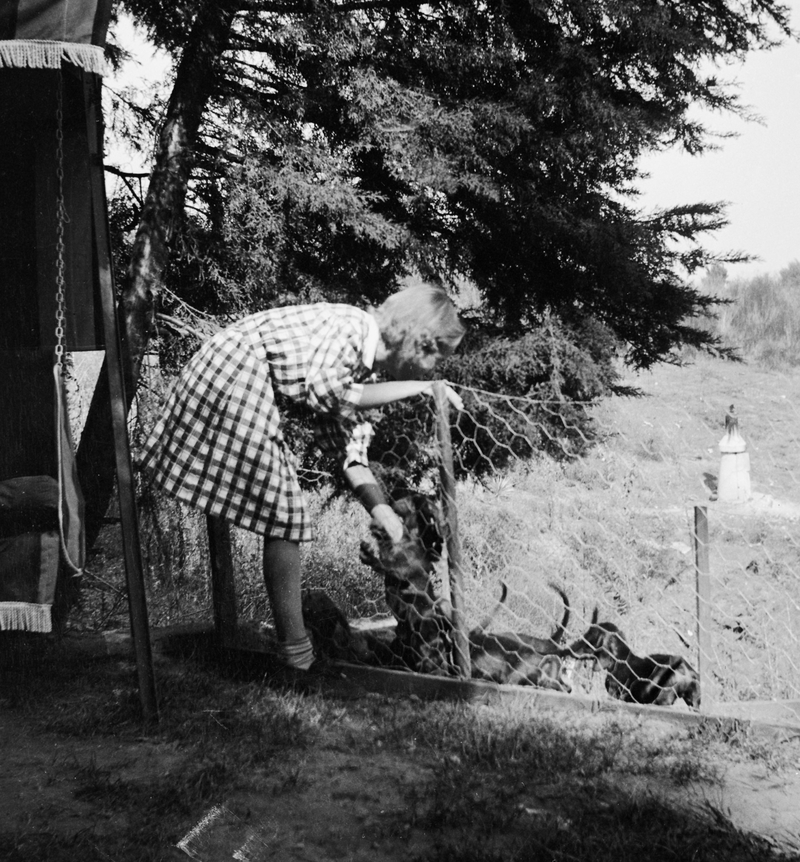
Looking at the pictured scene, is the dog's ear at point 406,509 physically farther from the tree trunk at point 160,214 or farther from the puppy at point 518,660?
the tree trunk at point 160,214

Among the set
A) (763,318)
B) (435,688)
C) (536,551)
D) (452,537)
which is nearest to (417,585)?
(452,537)

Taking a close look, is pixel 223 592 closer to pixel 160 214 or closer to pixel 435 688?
pixel 435 688

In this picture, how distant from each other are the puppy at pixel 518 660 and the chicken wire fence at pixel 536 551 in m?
0.14

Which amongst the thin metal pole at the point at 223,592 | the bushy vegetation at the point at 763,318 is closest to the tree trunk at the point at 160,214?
the thin metal pole at the point at 223,592

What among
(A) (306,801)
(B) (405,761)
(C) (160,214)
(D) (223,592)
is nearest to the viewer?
(A) (306,801)

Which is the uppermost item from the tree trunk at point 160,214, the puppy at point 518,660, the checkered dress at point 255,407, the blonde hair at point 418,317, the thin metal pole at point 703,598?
the tree trunk at point 160,214

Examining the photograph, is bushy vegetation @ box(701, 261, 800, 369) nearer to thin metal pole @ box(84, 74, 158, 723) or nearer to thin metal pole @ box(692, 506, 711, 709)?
thin metal pole @ box(692, 506, 711, 709)

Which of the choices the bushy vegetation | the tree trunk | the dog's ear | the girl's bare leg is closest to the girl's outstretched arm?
the dog's ear

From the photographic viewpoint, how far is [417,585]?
12.8ft

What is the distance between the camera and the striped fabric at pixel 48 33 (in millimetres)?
3217

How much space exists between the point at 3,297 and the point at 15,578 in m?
1.51

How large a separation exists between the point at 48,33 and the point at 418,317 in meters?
1.63

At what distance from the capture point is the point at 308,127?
4.88 m

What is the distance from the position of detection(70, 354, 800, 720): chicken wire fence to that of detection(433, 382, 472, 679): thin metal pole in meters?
0.02
